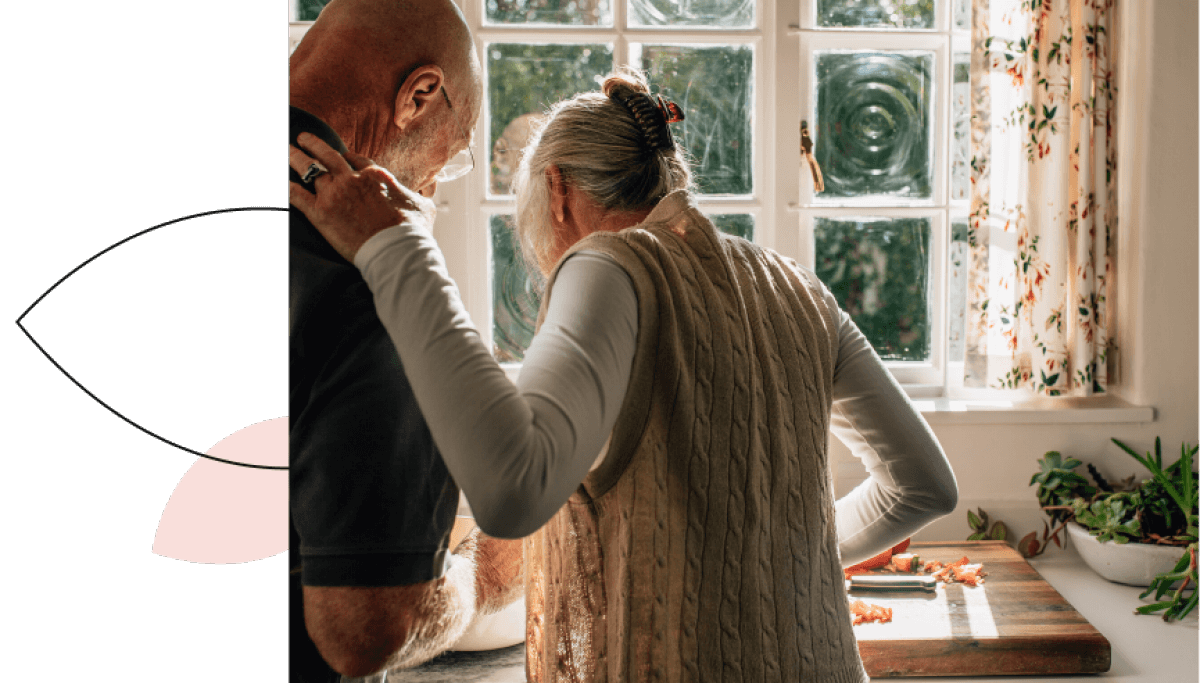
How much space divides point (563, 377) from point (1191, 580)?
1452mm

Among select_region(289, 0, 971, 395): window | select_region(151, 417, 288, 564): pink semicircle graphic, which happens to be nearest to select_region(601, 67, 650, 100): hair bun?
select_region(151, 417, 288, 564): pink semicircle graphic

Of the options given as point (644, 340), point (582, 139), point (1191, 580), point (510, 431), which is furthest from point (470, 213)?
point (1191, 580)

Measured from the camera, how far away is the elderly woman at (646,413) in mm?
392

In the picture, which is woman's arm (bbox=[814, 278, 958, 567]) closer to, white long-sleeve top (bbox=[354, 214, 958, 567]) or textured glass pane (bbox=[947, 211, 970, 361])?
white long-sleeve top (bbox=[354, 214, 958, 567])

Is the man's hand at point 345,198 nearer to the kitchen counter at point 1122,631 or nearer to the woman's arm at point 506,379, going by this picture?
the woman's arm at point 506,379

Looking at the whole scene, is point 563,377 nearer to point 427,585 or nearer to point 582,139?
point 427,585

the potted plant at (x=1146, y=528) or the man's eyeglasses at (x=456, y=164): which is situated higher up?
the man's eyeglasses at (x=456, y=164)

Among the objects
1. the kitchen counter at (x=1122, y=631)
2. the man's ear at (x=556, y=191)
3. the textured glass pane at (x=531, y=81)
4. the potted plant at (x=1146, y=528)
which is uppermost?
the textured glass pane at (x=531, y=81)

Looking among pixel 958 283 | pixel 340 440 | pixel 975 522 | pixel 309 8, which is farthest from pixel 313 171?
pixel 958 283

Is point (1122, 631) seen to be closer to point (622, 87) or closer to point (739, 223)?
point (739, 223)

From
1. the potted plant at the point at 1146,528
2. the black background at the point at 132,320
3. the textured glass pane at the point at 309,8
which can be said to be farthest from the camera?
the potted plant at the point at 1146,528

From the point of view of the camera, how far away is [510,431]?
41 centimetres

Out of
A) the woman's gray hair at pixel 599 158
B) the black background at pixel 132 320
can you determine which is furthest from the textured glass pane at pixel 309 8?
the black background at pixel 132 320

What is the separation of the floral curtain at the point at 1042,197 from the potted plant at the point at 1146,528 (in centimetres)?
29
